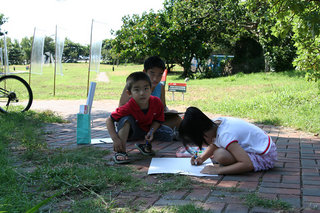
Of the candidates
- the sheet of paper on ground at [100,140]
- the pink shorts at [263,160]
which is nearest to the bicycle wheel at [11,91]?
the sheet of paper on ground at [100,140]

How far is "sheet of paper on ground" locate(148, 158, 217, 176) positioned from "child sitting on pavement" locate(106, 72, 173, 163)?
275 millimetres

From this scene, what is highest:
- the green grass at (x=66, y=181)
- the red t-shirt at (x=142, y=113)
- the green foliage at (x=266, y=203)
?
the red t-shirt at (x=142, y=113)

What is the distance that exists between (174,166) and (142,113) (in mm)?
757

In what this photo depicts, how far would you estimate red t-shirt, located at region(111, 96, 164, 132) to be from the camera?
342 centimetres

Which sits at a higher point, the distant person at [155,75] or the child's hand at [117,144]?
the distant person at [155,75]

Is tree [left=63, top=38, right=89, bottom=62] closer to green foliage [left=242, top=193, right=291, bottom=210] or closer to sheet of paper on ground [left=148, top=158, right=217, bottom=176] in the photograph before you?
sheet of paper on ground [left=148, top=158, right=217, bottom=176]

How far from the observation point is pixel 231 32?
20.1m

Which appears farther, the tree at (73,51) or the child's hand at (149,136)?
the tree at (73,51)

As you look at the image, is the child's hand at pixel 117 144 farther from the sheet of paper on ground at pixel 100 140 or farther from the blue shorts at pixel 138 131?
the sheet of paper on ground at pixel 100 140

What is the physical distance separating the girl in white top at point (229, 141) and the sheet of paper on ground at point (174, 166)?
0.43 feet

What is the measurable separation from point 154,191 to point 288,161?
1517 mm

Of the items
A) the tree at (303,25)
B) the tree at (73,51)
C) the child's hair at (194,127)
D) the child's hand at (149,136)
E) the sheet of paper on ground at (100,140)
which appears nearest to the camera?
the child's hair at (194,127)

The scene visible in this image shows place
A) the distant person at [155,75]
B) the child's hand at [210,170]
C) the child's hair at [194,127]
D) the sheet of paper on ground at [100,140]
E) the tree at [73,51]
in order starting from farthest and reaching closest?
the tree at [73,51] → the sheet of paper on ground at [100,140] → the distant person at [155,75] → the child's hand at [210,170] → the child's hair at [194,127]

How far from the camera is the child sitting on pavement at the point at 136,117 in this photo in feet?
10.7
